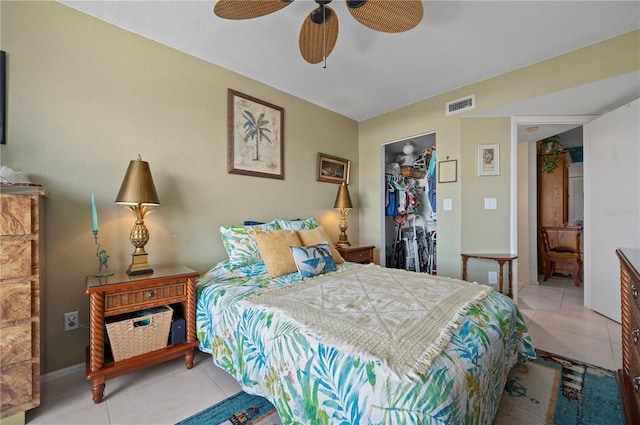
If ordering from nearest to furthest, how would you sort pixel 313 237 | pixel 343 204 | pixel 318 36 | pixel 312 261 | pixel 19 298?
pixel 19 298 → pixel 318 36 → pixel 312 261 → pixel 313 237 → pixel 343 204

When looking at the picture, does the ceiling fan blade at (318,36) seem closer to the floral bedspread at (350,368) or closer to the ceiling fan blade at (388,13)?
the ceiling fan blade at (388,13)

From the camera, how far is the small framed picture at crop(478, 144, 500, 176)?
2979 millimetres

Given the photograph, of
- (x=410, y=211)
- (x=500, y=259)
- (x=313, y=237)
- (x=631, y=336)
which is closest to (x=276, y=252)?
(x=313, y=237)

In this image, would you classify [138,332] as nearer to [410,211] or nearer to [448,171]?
[448,171]

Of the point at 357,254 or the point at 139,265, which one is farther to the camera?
the point at 357,254

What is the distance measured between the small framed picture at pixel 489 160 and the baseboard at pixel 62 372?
402 centimetres

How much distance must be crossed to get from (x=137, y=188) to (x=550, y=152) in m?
5.60

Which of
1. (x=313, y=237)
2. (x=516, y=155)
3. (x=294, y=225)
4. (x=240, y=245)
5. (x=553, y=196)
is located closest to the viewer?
(x=240, y=245)

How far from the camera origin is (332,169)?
358 cm

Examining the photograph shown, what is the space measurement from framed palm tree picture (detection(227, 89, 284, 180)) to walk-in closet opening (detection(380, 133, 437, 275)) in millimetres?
1878

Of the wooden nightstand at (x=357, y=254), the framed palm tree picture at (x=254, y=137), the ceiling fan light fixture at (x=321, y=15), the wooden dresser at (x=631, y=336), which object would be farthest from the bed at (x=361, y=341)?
the ceiling fan light fixture at (x=321, y=15)

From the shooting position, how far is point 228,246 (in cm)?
224

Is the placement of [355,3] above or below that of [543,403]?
above

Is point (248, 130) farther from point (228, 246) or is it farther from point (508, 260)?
point (508, 260)
